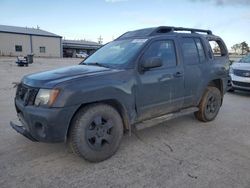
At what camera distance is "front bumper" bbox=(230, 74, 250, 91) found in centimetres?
864

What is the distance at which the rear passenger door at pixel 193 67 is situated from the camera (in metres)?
4.79

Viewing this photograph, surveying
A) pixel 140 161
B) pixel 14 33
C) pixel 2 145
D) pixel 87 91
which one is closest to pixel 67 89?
pixel 87 91

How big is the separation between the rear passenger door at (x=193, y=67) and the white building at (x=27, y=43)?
53.7 meters

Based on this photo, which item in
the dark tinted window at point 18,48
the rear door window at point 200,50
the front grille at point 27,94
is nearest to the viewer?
the front grille at point 27,94

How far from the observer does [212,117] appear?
5.66 meters

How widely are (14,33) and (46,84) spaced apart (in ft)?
181

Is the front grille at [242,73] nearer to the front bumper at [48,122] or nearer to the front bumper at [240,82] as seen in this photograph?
the front bumper at [240,82]

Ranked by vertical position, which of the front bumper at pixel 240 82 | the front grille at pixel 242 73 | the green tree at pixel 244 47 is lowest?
the front bumper at pixel 240 82

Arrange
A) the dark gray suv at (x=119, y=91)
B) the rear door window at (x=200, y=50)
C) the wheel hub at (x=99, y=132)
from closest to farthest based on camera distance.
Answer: the dark gray suv at (x=119, y=91) → the wheel hub at (x=99, y=132) → the rear door window at (x=200, y=50)

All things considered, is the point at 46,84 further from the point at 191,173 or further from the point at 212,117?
the point at 212,117

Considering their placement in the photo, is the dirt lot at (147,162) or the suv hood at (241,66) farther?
the suv hood at (241,66)

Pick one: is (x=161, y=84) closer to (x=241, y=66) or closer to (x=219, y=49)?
(x=219, y=49)

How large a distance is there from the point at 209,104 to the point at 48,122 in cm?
376

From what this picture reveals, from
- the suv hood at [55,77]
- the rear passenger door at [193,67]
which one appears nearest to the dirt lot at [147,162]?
the rear passenger door at [193,67]
